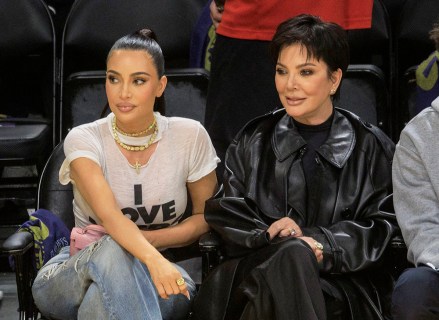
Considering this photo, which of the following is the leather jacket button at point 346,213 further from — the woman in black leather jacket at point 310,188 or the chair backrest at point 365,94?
the chair backrest at point 365,94

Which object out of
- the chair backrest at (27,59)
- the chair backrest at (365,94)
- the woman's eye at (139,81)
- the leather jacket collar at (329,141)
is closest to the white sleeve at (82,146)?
the woman's eye at (139,81)

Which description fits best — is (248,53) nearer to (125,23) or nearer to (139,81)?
(139,81)

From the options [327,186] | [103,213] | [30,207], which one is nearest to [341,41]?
[327,186]

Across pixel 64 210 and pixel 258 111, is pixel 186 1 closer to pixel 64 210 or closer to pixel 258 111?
pixel 258 111

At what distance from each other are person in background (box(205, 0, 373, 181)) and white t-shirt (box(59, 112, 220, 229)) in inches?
11.2

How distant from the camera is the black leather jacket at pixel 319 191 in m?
3.19

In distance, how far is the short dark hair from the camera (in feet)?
11.0

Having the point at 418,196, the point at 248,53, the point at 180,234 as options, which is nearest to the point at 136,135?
the point at 180,234

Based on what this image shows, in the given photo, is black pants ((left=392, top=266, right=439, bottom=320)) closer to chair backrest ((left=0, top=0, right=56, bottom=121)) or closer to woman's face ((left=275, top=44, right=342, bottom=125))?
woman's face ((left=275, top=44, right=342, bottom=125))

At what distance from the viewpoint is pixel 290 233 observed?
3111 mm

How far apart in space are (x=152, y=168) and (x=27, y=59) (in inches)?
78.0

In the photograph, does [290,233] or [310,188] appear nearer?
[290,233]

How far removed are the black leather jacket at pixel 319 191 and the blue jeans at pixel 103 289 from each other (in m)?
0.29

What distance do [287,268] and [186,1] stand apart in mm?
2294
